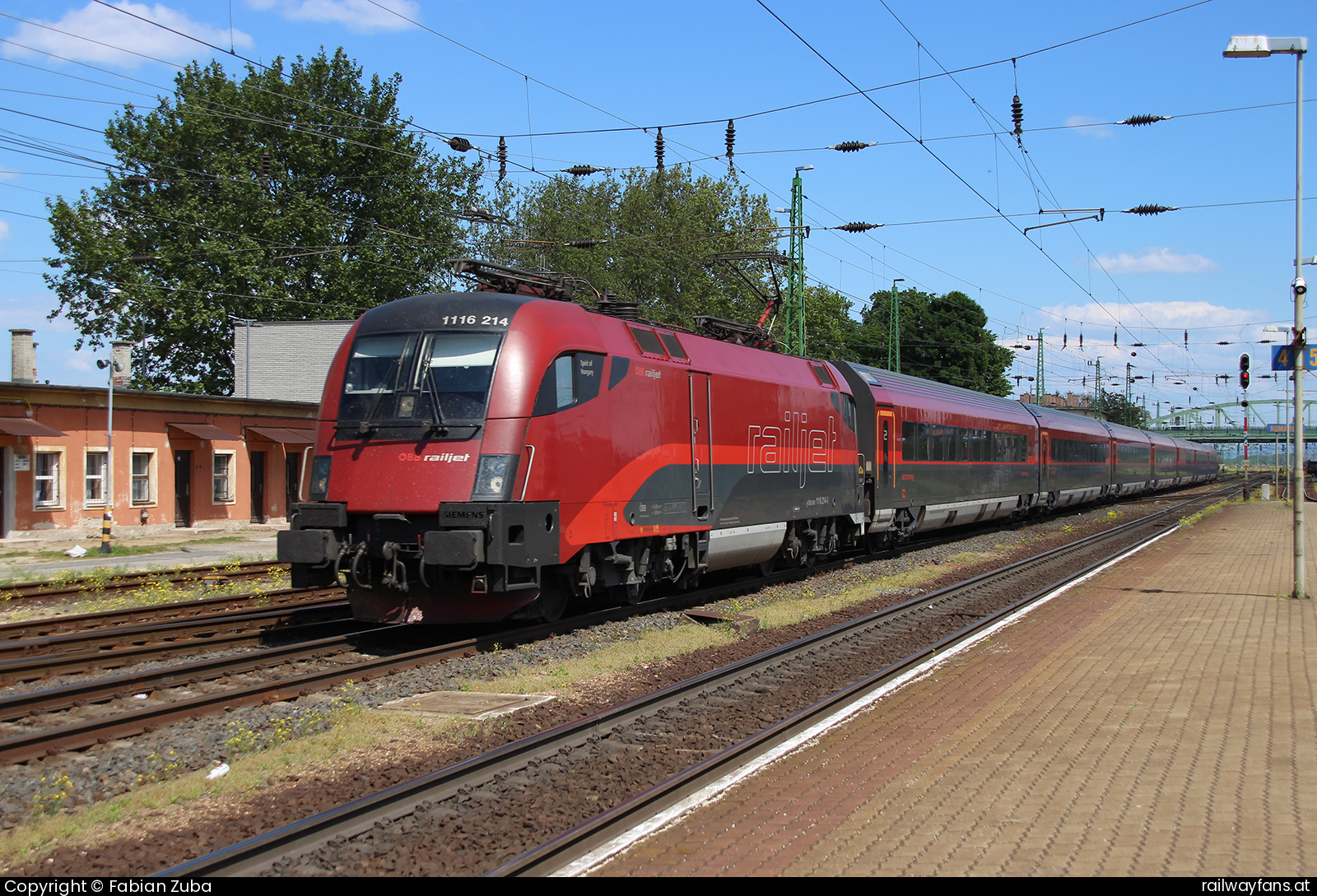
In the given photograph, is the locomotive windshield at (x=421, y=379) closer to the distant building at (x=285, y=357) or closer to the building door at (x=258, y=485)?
the building door at (x=258, y=485)

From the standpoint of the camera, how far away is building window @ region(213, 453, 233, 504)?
28469 millimetres

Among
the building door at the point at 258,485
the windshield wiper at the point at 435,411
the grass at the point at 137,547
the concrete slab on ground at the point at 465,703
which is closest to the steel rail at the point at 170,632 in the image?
the windshield wiper at the point at 435,411

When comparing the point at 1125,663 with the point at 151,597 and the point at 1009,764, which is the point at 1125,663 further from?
the point at 151,597

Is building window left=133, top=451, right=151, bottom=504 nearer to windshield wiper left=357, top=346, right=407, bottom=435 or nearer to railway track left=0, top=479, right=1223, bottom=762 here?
railway track left=0, top=479, right=1223, bottom=762

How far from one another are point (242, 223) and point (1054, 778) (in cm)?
4512

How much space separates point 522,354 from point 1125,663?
702 centimetres

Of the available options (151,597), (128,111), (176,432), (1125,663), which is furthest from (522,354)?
(128,111)

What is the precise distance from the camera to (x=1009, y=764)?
6.64m

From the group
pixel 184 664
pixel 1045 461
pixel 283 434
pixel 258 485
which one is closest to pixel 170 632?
pixel 184 664

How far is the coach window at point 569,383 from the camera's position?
35.1ft

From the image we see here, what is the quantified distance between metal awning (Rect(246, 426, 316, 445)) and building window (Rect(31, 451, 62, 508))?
5357 millimetres

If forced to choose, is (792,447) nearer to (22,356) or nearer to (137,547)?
(137,547)

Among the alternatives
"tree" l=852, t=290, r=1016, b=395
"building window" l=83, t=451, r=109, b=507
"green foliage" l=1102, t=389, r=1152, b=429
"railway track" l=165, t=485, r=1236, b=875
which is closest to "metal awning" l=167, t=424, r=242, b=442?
"building window" l=83, t=451, r=109, b=507

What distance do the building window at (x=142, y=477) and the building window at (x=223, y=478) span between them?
218 centimetres
